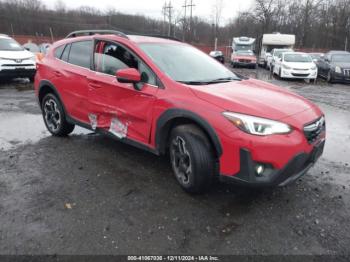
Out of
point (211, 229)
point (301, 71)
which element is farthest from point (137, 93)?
point (301, 71)

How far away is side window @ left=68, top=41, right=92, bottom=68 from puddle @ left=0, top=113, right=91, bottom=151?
1.48m

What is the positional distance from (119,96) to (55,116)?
196 centimetres

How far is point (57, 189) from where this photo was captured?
344 centimetres

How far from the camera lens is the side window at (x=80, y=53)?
14.4 feet

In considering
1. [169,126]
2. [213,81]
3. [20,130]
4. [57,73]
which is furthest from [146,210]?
[20,130]

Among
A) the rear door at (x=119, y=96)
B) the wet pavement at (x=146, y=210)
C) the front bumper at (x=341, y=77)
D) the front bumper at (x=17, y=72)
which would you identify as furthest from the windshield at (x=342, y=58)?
the rear door at (x=119, y=96)

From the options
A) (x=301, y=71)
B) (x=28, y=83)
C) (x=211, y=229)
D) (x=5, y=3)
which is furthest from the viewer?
(x=5, y=3)

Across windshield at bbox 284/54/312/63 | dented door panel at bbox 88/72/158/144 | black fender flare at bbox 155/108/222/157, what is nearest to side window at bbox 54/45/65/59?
dented door panel at bbox 88/72/158/144

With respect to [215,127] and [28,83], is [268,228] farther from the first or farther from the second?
[28,83]

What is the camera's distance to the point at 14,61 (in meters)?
10.7

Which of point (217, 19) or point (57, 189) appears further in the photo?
point (217, 19)

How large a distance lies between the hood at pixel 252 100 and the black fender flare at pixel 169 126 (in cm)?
22

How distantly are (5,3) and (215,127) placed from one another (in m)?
67.8

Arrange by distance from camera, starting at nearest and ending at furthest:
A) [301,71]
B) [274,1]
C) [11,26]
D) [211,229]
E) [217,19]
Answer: [211,229] < [301,71] < [274,1] < [11,26] < [217,19]
